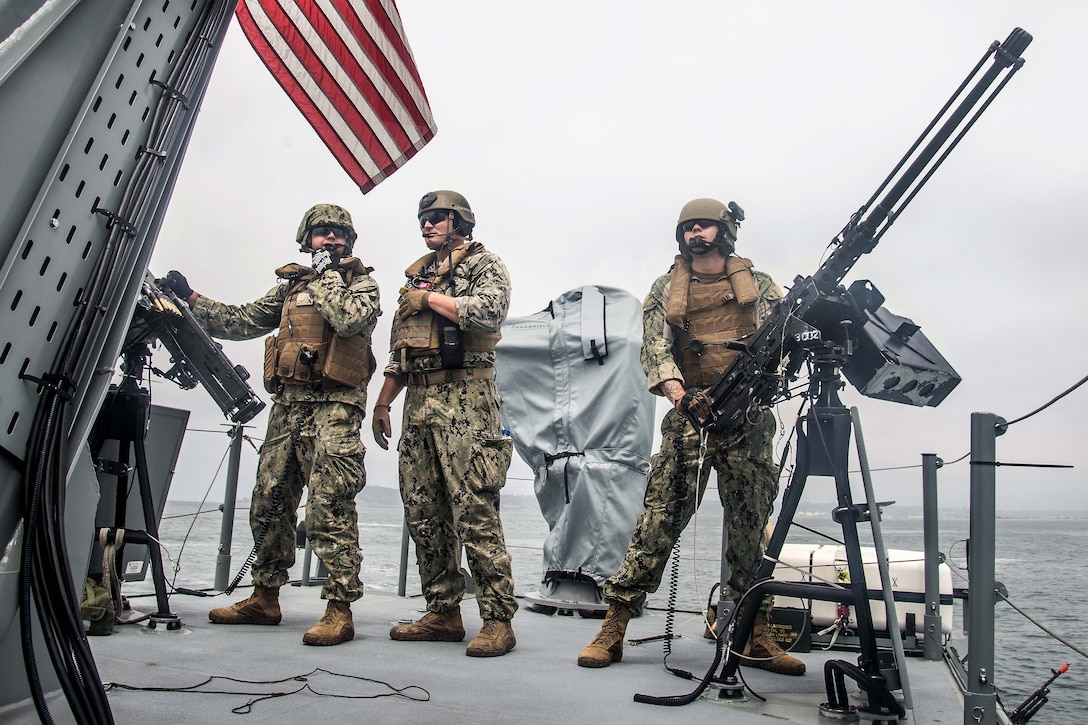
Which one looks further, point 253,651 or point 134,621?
point 134,621

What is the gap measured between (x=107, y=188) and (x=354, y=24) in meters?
1.35

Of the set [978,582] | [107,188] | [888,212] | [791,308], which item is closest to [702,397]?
[791,308]

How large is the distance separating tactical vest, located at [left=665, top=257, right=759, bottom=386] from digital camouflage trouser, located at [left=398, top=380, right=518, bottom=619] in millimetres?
825

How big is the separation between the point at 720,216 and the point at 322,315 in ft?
5.72

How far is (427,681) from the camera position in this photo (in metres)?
2.57

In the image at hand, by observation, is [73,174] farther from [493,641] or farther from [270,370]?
[270,370]

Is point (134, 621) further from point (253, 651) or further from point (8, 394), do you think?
point (8, 394)

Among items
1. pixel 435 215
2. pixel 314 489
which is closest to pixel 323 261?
pixel 435 215

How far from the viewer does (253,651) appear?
2.95m

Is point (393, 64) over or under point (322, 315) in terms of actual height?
over

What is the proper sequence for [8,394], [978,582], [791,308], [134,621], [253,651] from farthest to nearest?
1. [134,621]
2. [253,651]
3. [791,308]
4. [978,582]
5. [8,394]

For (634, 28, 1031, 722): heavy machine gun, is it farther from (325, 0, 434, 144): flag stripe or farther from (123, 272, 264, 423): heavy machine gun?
(123, 272, 264, 423): heavy machine gun

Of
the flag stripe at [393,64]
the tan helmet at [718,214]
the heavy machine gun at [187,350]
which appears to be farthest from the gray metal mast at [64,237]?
the heavy machine gun at [187,350]

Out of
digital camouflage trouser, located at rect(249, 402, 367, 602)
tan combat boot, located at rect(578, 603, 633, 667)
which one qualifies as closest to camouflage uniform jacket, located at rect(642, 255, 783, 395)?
tan combat boot, located at rect(578, 603, 633, 667)
